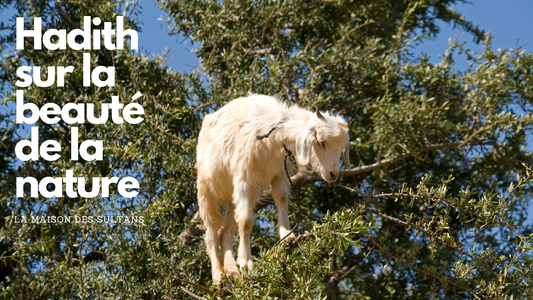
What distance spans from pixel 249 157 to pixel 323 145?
62cm

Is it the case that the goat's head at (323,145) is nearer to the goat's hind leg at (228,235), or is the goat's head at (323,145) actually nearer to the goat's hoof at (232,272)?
the goat's hoof at (232,272)

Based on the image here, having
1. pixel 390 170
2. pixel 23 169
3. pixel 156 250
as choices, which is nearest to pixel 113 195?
pixel 156 250

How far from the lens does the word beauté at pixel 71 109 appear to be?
625cm

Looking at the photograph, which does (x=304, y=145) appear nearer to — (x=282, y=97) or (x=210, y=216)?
(x=210, y=216)

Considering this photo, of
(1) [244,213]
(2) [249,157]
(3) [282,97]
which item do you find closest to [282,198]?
(1) [244,213]

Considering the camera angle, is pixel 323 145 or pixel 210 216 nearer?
pixel 323 145

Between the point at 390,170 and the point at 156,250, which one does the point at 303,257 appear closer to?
the point at 156,250

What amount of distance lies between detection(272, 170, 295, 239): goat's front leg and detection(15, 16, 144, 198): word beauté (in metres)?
1.91

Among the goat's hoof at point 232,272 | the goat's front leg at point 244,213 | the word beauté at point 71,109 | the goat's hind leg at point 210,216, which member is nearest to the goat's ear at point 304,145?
the goat's front leg at point 244,213

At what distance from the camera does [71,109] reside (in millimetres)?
6832

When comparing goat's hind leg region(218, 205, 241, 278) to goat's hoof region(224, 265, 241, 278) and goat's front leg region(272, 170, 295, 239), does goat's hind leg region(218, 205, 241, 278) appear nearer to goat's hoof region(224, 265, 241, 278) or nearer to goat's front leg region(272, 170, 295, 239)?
goat's hoof region(224, 265, 241, 278)

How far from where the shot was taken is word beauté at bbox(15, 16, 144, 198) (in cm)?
625

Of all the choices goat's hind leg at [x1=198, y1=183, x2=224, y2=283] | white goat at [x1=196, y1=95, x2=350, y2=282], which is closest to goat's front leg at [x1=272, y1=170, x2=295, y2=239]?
white goat at [x1=196, y1=95, x2=350, y2=282]

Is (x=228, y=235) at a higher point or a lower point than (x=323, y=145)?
lower
